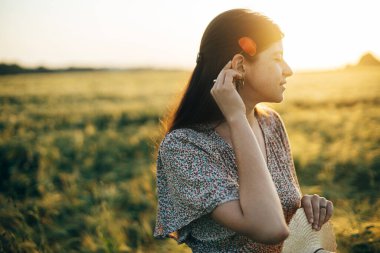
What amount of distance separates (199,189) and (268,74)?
0.61m

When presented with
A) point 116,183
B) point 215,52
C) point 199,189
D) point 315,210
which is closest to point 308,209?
point 315,210

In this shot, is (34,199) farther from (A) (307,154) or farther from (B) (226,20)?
(B) (226,20)

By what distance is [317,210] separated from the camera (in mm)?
1947

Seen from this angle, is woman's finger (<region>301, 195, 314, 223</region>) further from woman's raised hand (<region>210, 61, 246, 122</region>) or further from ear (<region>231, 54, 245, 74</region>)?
ear (<region>231, 54, 245, 74</region>)

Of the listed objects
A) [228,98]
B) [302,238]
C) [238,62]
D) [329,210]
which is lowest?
[302,238]

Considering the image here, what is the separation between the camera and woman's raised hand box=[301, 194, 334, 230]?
1937 millimetres

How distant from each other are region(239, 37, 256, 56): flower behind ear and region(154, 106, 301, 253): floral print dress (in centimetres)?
38

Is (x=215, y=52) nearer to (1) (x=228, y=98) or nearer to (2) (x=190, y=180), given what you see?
(1) (x=228, y=98)

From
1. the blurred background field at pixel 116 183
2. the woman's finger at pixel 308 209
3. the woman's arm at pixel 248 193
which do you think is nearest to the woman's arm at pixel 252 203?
the woman's arm at pixel 248 193

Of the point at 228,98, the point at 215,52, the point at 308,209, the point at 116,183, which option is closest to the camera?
the point at 228,98

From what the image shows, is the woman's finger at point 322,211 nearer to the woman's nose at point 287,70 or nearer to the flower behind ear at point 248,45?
the woman's nose at point 287,70

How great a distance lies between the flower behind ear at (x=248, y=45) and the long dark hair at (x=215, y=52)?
21mm

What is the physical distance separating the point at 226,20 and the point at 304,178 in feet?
17.4

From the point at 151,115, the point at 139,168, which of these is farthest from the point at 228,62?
the point at 151,115
